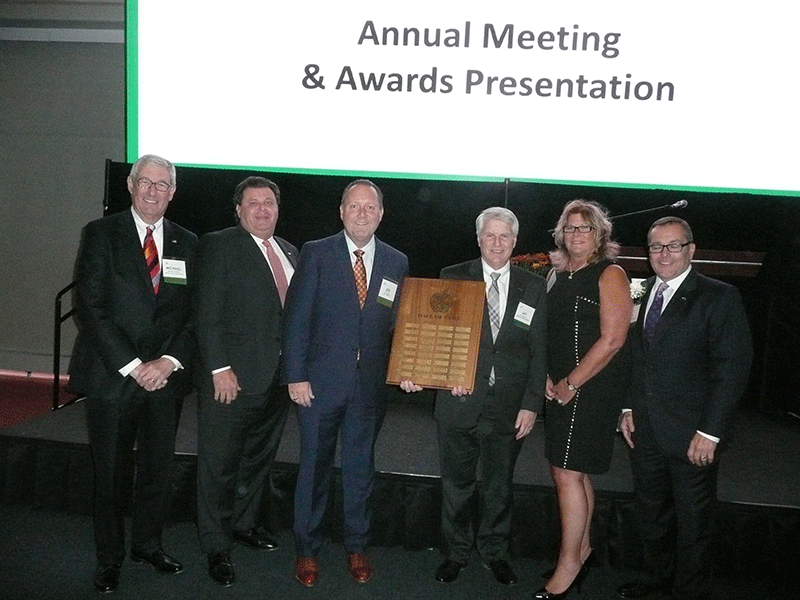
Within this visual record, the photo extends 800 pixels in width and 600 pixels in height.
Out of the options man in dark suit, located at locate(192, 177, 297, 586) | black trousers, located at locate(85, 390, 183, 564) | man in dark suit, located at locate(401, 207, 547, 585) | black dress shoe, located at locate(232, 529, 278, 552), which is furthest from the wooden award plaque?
black dress shoe, located at locate(232, 529, 278, 552)

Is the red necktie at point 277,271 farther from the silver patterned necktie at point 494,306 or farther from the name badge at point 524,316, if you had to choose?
the name badge at point 524,316

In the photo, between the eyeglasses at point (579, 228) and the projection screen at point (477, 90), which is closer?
the eyeglasses at point (579, 228)

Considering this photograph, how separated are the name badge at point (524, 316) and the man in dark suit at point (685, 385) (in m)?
0.43

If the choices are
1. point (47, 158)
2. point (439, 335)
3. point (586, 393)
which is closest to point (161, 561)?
point (439, 335)

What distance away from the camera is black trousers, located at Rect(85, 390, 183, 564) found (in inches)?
103

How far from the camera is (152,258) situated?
8.64 ft

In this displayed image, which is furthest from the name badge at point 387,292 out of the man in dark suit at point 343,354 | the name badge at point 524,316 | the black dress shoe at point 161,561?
the black dress shoe at point 161,561

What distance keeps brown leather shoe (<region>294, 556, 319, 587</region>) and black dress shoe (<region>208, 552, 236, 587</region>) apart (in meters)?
0.27

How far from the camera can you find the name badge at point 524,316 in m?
2.58

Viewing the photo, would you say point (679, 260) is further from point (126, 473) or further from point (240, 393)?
point (126, 473)

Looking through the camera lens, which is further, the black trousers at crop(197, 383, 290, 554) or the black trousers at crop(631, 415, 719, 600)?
the black trousers at crop(197, 383, 290, 554)

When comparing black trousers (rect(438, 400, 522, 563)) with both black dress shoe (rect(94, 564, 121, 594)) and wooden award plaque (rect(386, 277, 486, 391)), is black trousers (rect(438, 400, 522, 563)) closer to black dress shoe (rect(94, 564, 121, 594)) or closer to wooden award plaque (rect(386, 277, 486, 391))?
wooden award plaque (rect(386, 277, 486, 391))

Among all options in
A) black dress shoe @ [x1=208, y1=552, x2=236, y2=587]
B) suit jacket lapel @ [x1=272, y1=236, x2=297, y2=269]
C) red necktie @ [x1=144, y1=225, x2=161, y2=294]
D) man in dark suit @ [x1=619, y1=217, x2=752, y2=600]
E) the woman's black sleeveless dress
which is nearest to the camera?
man in dark suit @ [x1=619, y1=217, x2=752, y2=600]

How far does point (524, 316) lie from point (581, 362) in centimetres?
27
